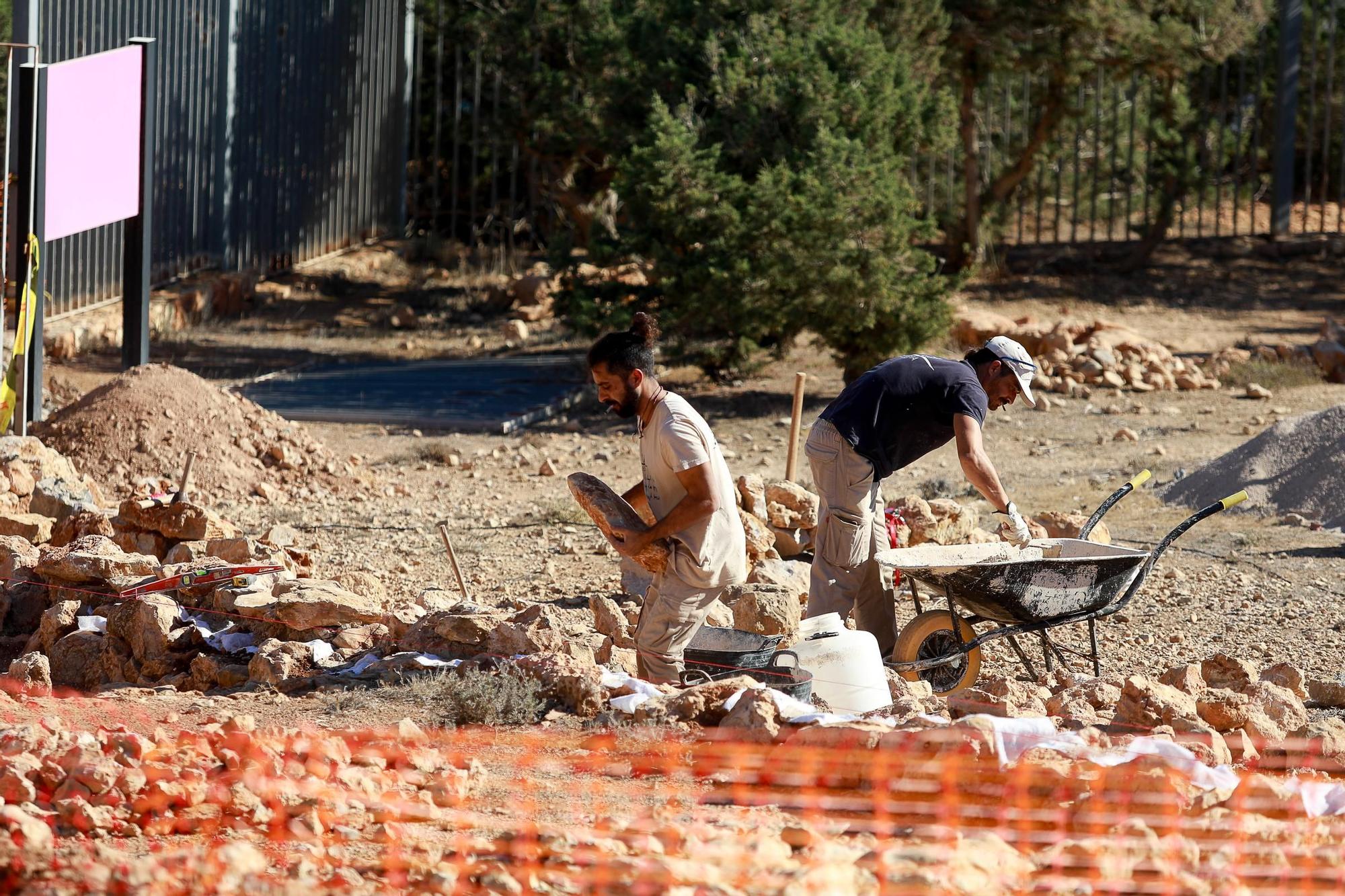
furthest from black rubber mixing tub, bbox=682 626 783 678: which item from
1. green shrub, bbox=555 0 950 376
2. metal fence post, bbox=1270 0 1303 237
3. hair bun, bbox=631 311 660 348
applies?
metal fence post, bbox=1270 0 1303 237

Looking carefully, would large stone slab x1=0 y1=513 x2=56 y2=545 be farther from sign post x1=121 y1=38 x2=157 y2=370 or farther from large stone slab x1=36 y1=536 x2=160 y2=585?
sign post x1=121 y1=38 x2=157 y2=370

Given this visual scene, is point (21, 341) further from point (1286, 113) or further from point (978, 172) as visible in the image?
point (1286, 113)

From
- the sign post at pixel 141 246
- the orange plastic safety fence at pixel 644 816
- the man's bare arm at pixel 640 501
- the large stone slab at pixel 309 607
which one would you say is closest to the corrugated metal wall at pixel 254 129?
the sign post at pixel 141 246

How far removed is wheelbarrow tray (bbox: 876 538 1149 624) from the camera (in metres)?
5.83

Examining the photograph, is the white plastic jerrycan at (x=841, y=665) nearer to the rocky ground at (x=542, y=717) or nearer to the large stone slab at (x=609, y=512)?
the rocky ground at (x=542, y=717)

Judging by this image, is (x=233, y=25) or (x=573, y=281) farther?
(x=233, y=25)

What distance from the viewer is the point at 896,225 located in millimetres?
13031

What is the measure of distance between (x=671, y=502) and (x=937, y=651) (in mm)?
1617

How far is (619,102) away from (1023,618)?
30.5 ft

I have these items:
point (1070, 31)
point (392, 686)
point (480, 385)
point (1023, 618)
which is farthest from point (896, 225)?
point (392, 686)

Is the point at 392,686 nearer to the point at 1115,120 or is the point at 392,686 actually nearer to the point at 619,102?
the point at 619,102

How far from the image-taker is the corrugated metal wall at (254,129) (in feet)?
50.0

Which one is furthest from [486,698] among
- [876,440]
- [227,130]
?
[227,130]

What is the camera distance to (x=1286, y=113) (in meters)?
20.7
